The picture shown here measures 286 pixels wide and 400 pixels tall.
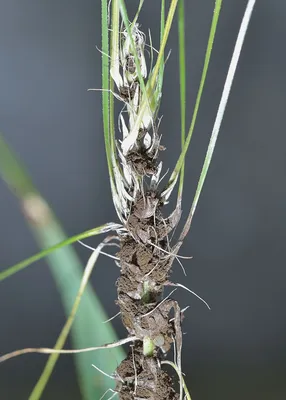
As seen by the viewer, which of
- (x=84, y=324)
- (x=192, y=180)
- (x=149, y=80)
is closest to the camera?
(x=149, y=80)

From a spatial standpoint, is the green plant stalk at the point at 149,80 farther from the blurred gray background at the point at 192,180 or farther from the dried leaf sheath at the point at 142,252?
the blurred gray background at the point at 192,180

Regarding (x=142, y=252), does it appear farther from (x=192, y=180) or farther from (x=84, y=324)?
(x=192, y=180)

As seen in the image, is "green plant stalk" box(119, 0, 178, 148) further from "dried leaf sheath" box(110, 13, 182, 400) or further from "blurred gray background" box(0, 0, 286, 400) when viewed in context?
"blurred gray background" box(0, 0, 286, 400)

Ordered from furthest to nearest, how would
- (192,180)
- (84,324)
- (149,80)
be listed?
Answer: (192,180) → (84,324) → (149,80)

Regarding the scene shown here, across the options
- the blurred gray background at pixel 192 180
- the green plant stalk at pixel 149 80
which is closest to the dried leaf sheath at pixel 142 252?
the green plant stalk at pixel 149 80

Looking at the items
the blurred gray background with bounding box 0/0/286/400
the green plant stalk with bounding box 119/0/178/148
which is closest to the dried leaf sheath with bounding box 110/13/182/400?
the green plant stalk with bounding box 119/0/178/148

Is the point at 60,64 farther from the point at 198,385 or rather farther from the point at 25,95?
the point at 198,385

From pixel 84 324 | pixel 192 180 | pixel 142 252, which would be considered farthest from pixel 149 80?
pixel 192 180

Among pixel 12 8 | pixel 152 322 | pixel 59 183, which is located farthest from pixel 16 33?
pixel 152 322
